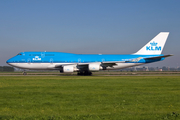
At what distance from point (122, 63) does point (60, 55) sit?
12.0m

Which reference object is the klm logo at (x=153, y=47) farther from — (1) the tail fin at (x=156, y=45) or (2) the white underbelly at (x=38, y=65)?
(2) the white underbelly at (x=38, y=65)

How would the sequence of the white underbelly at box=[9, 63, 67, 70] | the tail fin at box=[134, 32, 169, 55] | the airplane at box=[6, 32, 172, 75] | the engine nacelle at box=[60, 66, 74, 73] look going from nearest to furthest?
the engine nacelle at box=[60, 66, 74, 73] < the airplane at box=[6, 32, 172, 75] < the white underbelly at box=[9, 63, 67, 70] < the tail fin at box=[134, 32, 169, 55]

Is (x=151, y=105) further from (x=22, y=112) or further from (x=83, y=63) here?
(x=83, y=63)

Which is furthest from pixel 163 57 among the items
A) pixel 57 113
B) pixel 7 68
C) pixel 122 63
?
pixel 7 68

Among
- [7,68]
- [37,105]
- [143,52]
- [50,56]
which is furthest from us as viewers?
[7,68]

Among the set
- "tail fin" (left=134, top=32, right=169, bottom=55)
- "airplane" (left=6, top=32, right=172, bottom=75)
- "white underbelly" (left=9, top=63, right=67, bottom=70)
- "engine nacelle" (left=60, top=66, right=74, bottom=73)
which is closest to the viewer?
"engine nacelle" (left=60, top=66, right=74, bottom=73)

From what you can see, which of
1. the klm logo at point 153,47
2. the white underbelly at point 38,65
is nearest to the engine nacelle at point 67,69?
the white underbelly at point 38,65

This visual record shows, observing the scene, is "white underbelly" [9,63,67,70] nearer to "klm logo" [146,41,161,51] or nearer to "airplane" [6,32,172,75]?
"airplane" [6,32,172,75]

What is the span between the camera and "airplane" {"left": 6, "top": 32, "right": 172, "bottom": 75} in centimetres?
3819

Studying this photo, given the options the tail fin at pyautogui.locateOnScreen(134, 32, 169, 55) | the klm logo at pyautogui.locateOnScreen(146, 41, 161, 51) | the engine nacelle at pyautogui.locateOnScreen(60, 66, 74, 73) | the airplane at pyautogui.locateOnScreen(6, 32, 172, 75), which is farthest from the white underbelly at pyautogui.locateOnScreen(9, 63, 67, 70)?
the klm logo at pyautogui.locateOnScreen(146, 41, 161, 51)

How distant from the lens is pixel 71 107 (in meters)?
9.33

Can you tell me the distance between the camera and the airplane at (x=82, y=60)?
38188mm

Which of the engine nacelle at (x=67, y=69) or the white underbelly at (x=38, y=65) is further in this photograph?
the white underbelly at (x=38, y=65)

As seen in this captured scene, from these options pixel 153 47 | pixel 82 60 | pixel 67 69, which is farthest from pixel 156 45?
pixel 67 69
